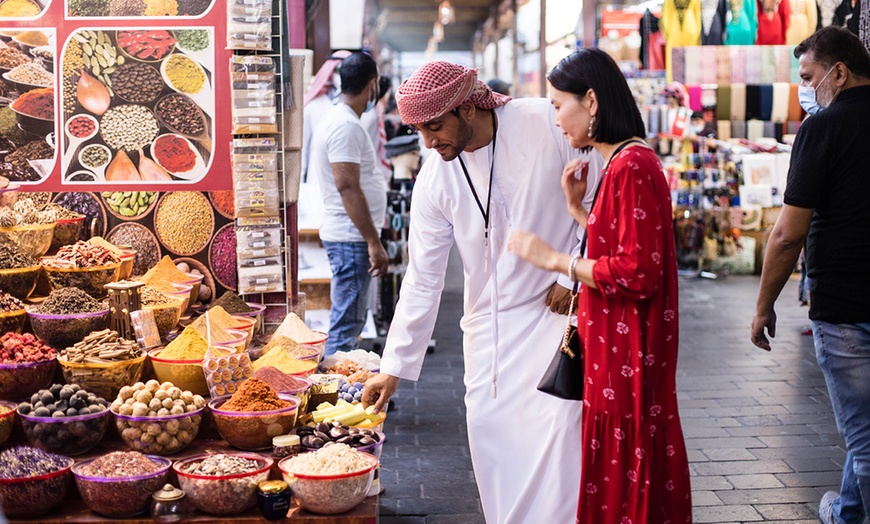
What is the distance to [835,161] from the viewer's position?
10.4 ft

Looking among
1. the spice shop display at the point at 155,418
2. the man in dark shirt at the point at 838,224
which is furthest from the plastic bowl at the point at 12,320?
the man in dark shirt at the point at 838,224

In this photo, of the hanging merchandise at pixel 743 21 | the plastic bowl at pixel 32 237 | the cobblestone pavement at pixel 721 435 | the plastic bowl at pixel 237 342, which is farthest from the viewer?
the hanging merchandise at pixel 743 21

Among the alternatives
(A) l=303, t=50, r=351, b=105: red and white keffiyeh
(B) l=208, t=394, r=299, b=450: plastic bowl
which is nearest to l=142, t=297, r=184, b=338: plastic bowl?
(B) l=208, t=394, r=299, b=450: plastic bowl

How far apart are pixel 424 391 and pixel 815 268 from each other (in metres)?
3.32

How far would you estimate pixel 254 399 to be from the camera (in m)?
2.92

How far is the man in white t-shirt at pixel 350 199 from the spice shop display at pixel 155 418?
2.58 meters

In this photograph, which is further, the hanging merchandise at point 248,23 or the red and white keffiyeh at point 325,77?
the red and white keffiyeh at point 325,77

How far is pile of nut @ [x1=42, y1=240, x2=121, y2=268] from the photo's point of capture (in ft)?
11.8

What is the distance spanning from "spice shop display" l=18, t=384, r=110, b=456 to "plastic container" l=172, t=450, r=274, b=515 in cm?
39

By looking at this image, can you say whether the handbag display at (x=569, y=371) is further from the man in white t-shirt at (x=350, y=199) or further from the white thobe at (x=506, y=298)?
the man in white t-shirt at (x=350, y=199)

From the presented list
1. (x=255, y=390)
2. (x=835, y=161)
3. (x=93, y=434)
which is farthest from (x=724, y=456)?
(x=93, y=434)

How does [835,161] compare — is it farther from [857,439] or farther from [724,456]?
[724,456]

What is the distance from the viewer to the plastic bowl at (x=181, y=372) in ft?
10.4

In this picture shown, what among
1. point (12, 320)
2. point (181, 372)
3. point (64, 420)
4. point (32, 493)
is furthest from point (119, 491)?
point (12, 320)
